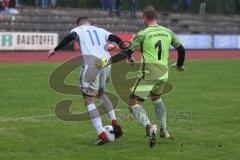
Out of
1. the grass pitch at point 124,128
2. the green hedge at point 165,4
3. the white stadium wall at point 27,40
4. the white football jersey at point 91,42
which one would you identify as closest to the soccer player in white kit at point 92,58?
the white football jersey at point 91,42

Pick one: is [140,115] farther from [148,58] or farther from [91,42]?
[91,42]

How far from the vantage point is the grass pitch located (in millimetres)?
8906

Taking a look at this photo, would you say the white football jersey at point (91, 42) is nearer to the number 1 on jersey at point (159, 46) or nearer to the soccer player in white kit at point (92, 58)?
the soccer player in white kit at point (92, 58)

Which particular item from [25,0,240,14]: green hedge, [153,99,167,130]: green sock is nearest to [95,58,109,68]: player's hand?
[153,99,167,130]: green sock

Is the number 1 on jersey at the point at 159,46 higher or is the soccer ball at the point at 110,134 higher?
the number 1 on jersey at the point at 159,46

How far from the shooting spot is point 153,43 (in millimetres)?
9617

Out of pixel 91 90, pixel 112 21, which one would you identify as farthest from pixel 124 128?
pixel 112 21

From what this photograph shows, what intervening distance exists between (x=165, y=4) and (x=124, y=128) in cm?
4548

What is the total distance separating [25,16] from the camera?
38750 millimetres

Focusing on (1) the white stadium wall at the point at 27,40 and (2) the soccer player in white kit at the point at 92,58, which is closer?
(2) the soccer player in white kit at the point at 92,58

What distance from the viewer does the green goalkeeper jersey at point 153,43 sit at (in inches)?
377

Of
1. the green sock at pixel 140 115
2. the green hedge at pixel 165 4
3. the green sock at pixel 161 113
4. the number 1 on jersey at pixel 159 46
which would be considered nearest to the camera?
the green sock at pixel 140 115

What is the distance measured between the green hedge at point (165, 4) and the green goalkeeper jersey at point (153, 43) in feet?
130

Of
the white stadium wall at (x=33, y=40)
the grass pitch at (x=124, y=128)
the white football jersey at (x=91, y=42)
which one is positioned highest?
the white football jersey at (x=91, y=42)
